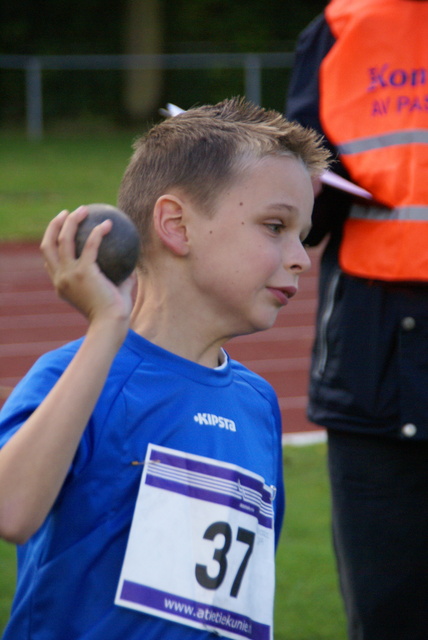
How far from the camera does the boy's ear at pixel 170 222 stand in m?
1.86

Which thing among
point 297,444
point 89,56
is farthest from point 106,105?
point 297,444

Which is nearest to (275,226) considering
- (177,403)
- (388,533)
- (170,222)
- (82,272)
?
(170,222)

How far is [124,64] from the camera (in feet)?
74.7

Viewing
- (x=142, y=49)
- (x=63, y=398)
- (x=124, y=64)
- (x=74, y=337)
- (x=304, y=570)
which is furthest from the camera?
(x=142, y=49)

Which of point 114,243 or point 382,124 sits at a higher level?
point 114,243

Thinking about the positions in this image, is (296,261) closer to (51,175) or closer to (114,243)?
(114,243)

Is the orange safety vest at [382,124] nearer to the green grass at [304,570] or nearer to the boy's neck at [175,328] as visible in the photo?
the boy's neck at [175,328]

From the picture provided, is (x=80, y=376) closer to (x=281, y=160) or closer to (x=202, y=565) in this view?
(x=202, y=565)

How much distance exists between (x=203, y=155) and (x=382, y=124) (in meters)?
0.94

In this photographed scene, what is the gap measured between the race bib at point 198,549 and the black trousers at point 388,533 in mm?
865

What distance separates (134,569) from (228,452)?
28 cm

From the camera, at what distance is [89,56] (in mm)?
23016

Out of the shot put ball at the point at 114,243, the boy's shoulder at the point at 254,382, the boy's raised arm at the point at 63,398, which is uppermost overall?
the shot put ball at the point at 114,243

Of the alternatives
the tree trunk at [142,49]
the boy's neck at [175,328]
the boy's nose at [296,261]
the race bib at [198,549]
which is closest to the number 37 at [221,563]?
the race bib at [198,549]
